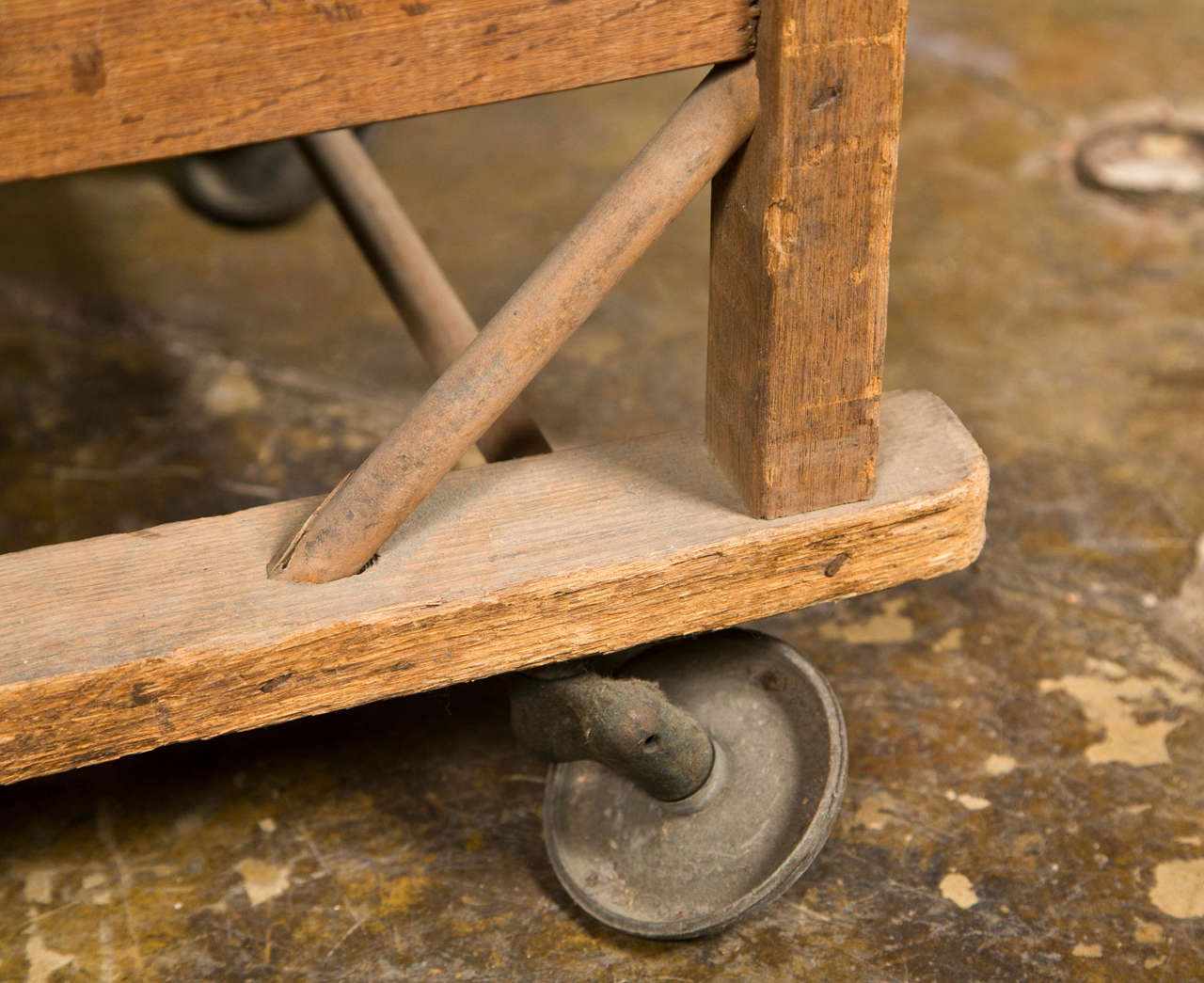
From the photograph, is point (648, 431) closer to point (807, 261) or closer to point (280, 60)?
point (807, 261)

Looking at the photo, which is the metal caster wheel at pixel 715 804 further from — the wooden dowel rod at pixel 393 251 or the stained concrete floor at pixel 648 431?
the wooden dowel rod at pixel 393 251

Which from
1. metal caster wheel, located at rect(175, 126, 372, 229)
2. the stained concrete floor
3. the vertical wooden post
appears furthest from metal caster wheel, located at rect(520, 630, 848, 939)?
metal caster wheel, located at rect(175, 126, 372, 229)

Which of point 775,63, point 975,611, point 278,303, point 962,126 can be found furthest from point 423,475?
point 962,126

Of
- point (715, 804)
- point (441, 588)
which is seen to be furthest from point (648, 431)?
point (441, 588)

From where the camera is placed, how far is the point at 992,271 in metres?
3.35

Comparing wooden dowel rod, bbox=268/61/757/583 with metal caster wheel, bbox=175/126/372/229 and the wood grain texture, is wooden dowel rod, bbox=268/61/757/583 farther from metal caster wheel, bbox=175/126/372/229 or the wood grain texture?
metal caster wheel, bbox=175/126/372/229

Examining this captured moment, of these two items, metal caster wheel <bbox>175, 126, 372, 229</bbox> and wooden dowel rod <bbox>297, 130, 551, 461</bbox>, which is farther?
metal caster wheel <bbox>175, 126, 372, 229</bbox>

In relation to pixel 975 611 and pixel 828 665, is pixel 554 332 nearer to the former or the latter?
pixel 828 665

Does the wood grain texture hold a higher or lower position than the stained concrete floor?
higher

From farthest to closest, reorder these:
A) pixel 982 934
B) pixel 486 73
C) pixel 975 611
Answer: pixel 975 611, pixel 982 934, pixel 486 73

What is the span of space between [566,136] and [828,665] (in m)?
2.21

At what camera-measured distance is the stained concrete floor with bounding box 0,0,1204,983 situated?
1946mm

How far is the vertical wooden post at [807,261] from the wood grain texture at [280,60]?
0.33 ft

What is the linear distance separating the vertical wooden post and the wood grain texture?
0.10 metres
